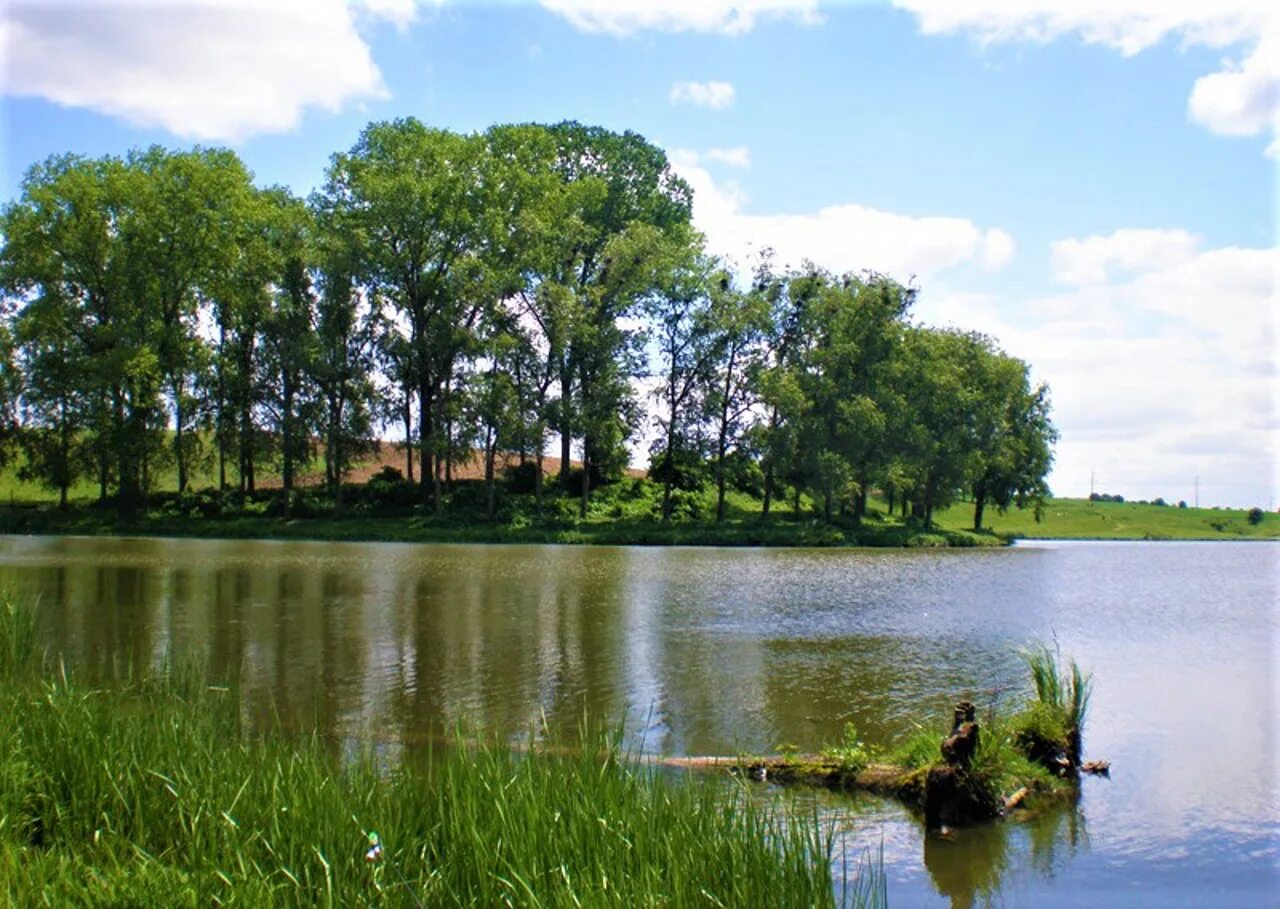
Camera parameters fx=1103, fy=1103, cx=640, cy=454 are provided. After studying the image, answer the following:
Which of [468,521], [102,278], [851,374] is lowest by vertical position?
[468,521]

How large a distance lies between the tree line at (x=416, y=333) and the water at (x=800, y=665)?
20454 millimetres

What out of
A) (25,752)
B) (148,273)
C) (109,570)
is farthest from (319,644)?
(148,273)

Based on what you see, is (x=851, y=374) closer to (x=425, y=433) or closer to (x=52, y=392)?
(x=425, y=433)

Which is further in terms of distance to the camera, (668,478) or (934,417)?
(934,417)

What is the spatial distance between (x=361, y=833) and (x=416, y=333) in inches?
2117

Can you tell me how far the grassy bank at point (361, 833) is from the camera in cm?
589

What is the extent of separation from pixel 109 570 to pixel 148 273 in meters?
27.0

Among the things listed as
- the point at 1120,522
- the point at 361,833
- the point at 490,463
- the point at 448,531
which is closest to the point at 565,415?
the point at 490,463

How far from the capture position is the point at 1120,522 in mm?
109250

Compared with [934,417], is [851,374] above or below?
above

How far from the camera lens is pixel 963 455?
71438 millimetres

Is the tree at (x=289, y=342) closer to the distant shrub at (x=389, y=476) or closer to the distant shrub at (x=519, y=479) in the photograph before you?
the distant shrub at (x=389, y=476)

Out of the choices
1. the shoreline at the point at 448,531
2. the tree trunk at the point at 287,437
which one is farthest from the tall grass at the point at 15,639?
the tree trunk at the point at 287,437

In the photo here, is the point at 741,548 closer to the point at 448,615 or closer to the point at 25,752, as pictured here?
the point at 448,615
